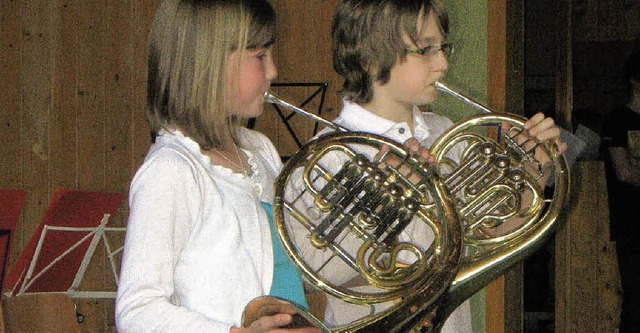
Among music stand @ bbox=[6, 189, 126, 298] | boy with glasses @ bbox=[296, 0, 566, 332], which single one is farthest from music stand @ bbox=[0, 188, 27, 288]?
boy with glasses @ bbox=[296, 0, 566, 332]

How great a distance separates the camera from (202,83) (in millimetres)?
1386

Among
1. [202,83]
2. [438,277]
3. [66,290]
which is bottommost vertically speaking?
[66,290]

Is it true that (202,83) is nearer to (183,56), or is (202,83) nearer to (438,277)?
(183,56)

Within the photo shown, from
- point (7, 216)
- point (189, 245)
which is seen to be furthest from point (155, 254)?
point (7, 216)

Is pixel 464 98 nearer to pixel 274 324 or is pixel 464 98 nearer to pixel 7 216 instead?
pixel 274 324

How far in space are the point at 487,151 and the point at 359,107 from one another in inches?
12.4

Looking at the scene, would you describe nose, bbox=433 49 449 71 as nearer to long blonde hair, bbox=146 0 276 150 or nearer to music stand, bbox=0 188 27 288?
long blonde hair, bbox=146 0 276 150

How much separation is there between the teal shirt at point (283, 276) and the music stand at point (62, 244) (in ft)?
3.96

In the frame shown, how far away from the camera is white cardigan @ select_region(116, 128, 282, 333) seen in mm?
1201

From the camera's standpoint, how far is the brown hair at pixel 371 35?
1700 millimetres

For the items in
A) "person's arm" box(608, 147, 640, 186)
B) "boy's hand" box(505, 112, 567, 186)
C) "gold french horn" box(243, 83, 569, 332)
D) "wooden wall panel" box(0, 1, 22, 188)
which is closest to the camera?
"gold french horn" box(243, 83, 569, 332)

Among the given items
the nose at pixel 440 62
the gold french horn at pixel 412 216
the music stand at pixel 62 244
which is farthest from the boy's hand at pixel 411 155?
the music stand at pixel 62 244

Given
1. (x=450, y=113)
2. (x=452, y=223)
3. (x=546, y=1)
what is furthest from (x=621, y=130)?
(x=452, y=223)

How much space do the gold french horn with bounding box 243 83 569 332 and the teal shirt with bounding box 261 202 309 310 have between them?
0.04 metres
